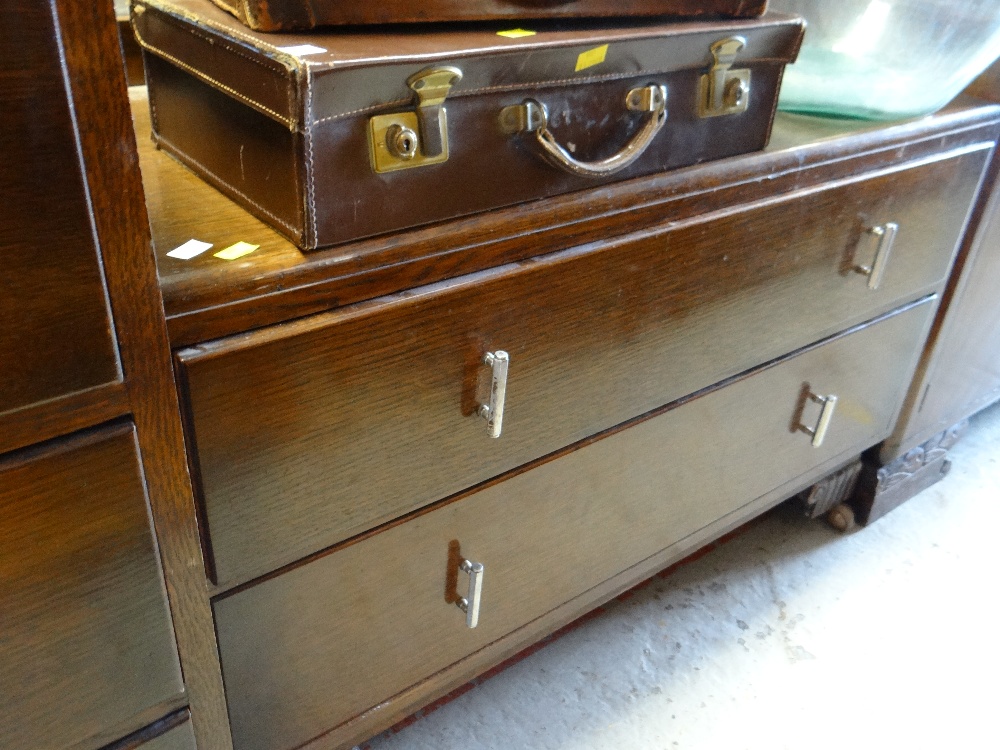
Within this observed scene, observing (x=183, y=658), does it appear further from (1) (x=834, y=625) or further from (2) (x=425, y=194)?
(1) (x=834, y=625)

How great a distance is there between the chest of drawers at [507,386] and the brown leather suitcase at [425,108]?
22 mm

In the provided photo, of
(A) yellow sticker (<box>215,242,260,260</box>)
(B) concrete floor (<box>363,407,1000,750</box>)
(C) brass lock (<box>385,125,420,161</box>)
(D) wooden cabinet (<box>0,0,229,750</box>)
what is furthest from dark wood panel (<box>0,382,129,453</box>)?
(B) concrete floor (<box>363,407,1000,750</box>)

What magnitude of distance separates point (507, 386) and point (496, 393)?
3 cm

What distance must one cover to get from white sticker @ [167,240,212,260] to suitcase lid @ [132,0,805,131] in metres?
0.09

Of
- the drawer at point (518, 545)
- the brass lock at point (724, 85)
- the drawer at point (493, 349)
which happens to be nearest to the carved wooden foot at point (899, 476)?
the drawer at point (518, 545)

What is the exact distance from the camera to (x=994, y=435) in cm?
146

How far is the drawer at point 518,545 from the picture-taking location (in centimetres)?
59

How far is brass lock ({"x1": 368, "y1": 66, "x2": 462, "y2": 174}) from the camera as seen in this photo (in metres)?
0.49

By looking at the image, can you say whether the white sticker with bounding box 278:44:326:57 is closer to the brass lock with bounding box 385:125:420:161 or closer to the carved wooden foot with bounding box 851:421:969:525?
the brass lock with bounding box 385:125:420:161

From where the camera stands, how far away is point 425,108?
19.6 inches

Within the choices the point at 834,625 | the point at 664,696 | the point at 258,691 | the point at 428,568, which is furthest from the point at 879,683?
the point at 258,691

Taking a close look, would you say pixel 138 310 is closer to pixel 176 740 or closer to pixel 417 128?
pixel 417 128

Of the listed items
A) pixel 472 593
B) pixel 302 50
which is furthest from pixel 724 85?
pixel 472 593

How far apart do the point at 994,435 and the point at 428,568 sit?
4.01 feet
